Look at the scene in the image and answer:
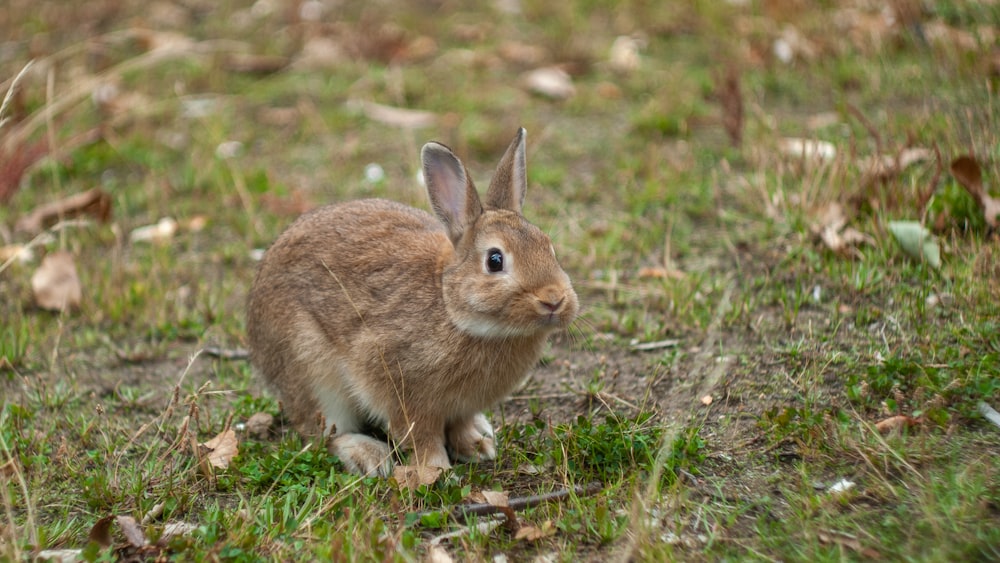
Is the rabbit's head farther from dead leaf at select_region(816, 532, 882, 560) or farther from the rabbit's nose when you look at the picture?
dead leaf at select_region(816, 532, 882, 560)

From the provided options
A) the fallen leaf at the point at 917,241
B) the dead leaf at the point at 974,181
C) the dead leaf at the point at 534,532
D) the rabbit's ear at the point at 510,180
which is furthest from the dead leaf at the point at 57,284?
the dead leaf at the point at 974,181

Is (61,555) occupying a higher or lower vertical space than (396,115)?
higher

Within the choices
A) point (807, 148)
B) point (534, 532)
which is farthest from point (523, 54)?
point (534, 532)

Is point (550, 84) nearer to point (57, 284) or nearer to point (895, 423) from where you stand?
point (57, 284)

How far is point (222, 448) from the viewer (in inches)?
149

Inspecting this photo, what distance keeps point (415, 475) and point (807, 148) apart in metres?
3.26

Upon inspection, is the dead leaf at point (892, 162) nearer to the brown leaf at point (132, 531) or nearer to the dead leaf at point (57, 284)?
the brown leaf at point (132, 531)

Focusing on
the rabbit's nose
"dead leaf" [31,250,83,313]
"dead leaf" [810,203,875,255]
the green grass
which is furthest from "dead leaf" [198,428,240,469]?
"dead leaf" [810,203,875,255]

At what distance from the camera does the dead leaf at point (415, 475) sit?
3.54m

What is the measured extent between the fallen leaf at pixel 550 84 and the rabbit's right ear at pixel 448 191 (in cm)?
376

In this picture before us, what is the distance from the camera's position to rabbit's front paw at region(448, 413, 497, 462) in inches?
151

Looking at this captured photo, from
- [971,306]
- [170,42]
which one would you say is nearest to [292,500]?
[971,306]

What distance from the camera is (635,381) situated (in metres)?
4.23

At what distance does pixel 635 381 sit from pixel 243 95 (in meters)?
4.61
